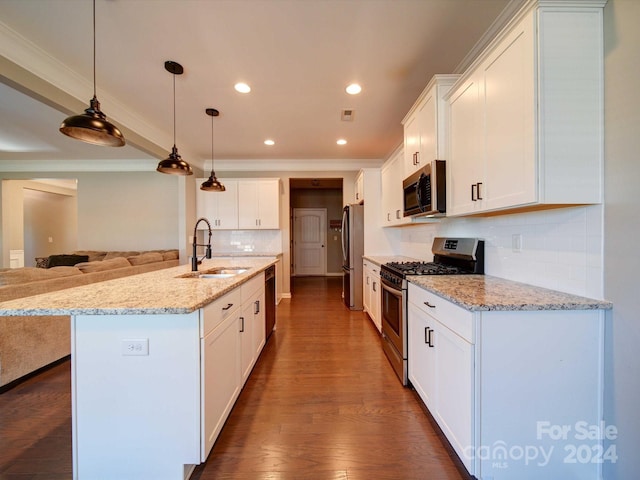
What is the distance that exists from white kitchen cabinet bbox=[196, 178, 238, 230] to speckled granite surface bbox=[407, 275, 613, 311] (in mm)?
3871

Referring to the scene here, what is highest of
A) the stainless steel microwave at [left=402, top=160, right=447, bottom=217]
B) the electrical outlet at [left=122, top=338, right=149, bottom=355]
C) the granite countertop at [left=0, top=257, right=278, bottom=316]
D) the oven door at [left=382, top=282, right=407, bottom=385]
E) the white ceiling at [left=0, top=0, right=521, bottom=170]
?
the white ceiling at [left=0, top=0, right=521, bottom=170]

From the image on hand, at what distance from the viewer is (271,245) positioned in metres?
5.13

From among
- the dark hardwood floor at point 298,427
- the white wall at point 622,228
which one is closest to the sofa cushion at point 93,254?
the dark hardwood floor at point 298,427

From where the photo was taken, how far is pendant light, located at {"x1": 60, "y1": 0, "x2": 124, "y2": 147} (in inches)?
55.2

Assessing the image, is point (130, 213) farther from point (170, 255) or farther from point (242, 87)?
point (242, 87)

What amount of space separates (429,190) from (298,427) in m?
1.94

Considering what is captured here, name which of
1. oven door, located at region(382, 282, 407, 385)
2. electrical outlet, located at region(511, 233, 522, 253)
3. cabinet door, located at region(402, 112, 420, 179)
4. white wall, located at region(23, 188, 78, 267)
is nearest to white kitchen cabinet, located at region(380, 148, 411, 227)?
cabinet door, located at region(402, 112, 420, 179)

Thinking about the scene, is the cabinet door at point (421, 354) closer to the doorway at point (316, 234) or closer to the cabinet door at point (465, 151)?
the cabinet door at point (465, 151)

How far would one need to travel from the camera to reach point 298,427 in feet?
5.35

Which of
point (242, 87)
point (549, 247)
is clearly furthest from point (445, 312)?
point (242, 87)

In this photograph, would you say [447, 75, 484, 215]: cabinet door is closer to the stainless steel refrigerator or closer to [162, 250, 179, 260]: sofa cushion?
the stainless steel refrigerator

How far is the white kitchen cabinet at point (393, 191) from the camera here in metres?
3.07

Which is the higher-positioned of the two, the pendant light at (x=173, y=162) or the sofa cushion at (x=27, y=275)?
the pendant light at (x=173, y=162)

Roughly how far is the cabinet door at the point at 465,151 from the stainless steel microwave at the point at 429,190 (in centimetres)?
5
